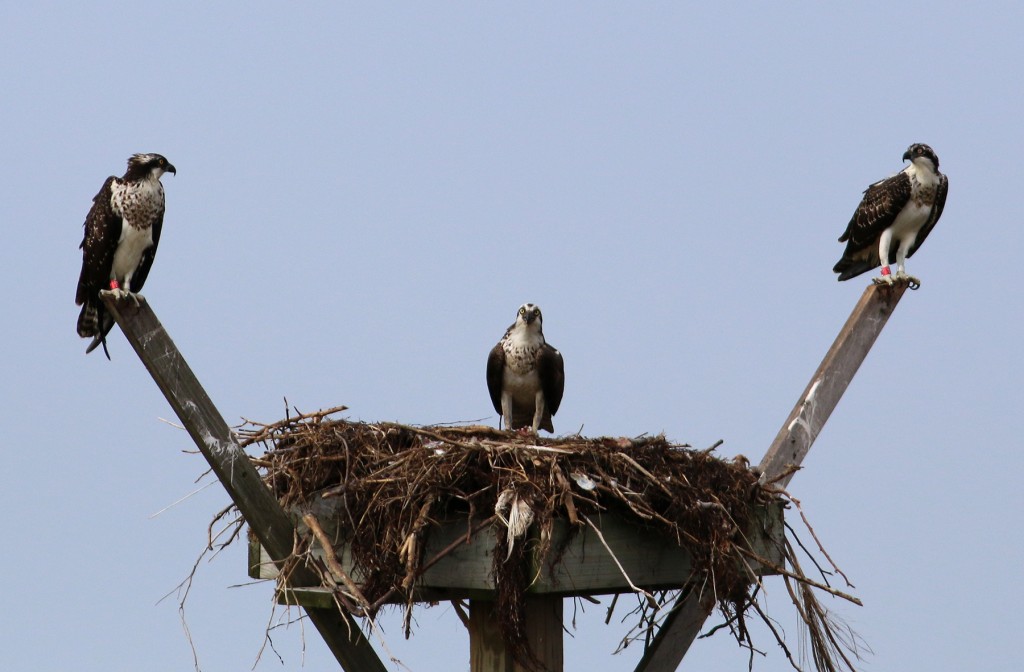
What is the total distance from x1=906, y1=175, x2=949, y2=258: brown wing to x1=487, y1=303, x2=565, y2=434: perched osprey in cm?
230

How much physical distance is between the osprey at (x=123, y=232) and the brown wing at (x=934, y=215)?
14.4ft

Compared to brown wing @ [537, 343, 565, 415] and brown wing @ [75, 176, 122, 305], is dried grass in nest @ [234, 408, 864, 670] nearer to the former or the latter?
brown wing @ [75, 176, 122, 305]

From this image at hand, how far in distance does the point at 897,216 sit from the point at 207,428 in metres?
4.42

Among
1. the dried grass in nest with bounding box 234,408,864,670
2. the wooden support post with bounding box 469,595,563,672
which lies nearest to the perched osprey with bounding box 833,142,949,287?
the dried grass in nest with bounding box 234,408,864,670

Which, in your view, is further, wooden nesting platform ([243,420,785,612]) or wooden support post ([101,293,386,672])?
wooden nesting platform ([243,420,785,612])

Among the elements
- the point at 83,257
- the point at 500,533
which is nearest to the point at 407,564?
the point at 500,533

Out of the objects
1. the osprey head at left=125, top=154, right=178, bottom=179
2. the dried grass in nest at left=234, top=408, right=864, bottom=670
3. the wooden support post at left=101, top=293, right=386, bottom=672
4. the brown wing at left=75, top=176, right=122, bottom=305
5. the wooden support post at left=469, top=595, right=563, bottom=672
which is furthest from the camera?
the osprey head at left=125, top=154, right=178, bottom=179

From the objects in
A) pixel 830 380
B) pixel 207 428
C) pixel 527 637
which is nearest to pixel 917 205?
pixel 830 380

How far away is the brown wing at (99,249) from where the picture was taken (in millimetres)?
6074

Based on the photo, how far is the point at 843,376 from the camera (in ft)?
20.5

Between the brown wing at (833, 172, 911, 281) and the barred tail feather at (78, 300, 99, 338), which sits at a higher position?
the brown wing at (833, 172, 911, 281)

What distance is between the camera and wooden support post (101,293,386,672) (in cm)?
463

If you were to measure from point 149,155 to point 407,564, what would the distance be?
2792 mm

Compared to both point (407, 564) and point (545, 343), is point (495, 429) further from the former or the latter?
point (545, 343)
